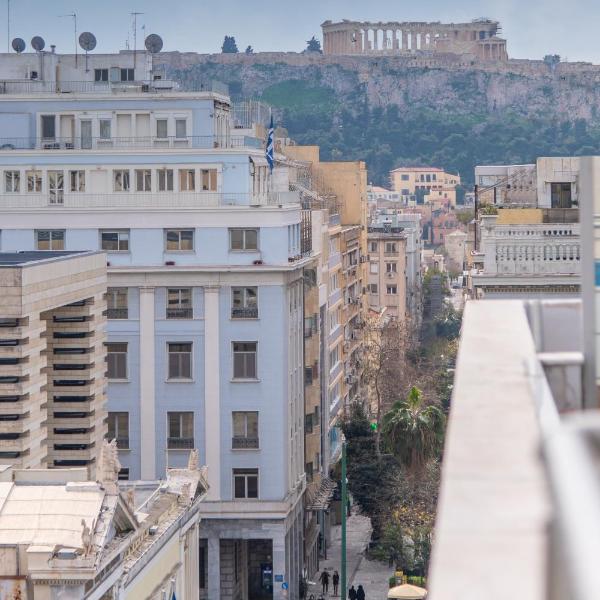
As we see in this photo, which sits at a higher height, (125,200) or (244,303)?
(125,200)

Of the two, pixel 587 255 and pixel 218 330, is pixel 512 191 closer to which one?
pixel 218 330

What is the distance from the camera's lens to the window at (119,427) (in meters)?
68.3

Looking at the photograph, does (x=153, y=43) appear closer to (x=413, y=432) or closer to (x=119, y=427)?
(x=119, y=427)

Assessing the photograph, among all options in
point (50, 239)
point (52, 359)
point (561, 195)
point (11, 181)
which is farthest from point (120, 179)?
point (52, 359)

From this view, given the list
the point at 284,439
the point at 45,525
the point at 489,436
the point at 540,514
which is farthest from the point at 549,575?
the point at 284,439

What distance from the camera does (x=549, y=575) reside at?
4434 millimetres

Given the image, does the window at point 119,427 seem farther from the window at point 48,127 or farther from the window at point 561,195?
Result: the window at point 561,195

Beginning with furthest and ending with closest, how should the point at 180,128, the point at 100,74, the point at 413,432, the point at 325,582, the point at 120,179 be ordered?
the point at 100,74
the point at 325,582
the point at 413,432
the point at 180,128
the point at 120,179

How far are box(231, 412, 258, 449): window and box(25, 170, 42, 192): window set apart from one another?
1110 cm

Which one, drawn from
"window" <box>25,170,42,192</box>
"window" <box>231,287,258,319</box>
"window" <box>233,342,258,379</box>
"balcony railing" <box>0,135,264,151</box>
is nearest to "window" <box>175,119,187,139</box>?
"balcony railing" <box>0,135,264,151</box>

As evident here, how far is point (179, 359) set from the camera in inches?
2714

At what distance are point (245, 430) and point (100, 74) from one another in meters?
21.4

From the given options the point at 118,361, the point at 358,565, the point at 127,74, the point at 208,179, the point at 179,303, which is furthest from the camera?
the point at 127,74

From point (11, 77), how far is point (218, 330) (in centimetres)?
1893
